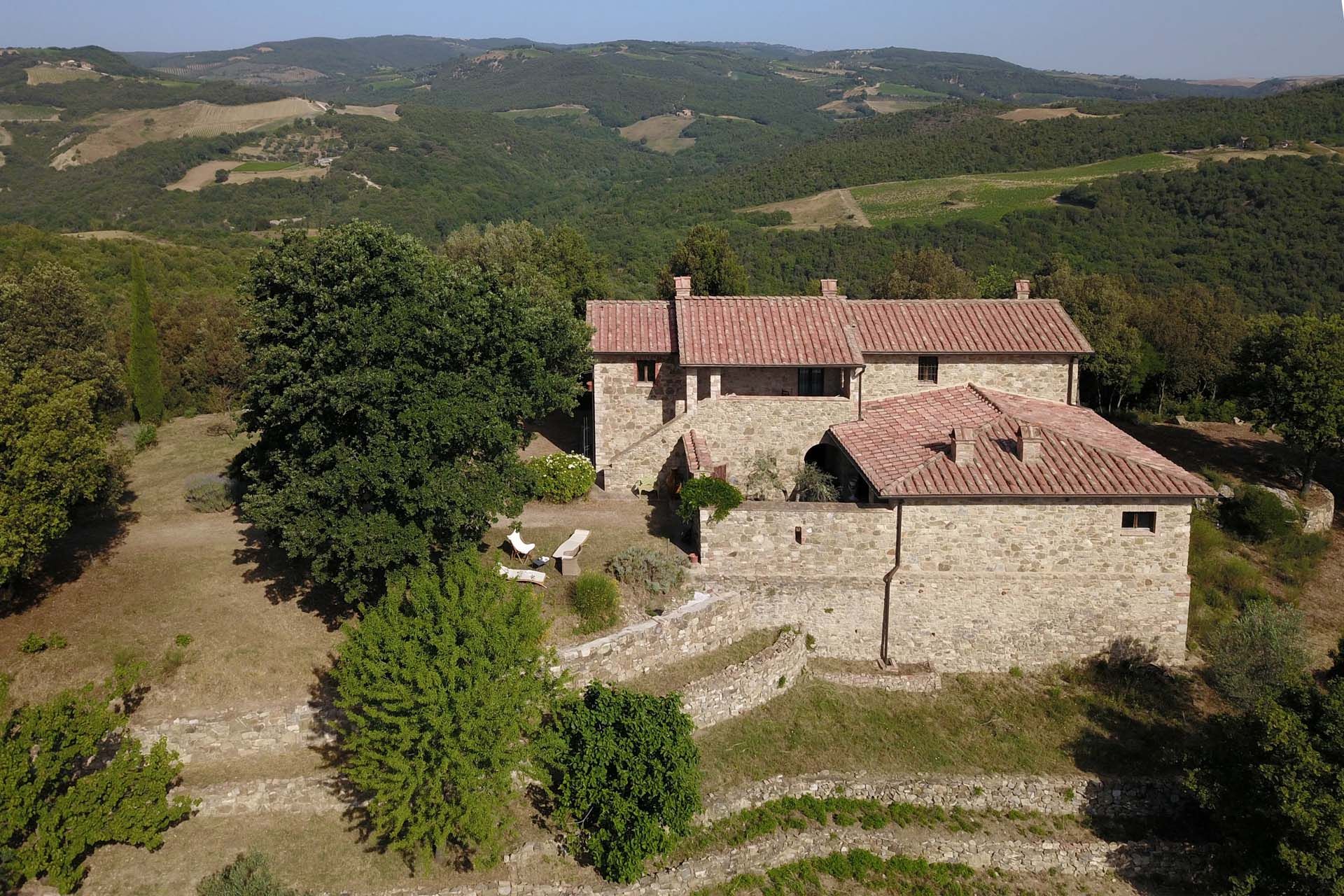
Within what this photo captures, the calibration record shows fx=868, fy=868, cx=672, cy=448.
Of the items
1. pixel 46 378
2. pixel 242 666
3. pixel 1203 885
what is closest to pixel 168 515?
pixel 46 378

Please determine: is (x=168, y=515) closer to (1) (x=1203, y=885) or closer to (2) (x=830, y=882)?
(2) (x=830, y=882)

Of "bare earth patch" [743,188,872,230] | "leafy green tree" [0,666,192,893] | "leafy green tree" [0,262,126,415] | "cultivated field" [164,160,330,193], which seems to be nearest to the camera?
"leafy green tree" [0,666,192,893]

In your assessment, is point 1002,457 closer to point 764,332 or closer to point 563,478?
point 764,332

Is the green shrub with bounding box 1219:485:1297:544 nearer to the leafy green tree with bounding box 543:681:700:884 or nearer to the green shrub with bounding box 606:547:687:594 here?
the green shrub with bounding box 606:547:687:594

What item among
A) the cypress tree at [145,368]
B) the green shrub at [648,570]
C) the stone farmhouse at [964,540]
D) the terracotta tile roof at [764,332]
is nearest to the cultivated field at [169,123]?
the cypress tree at [145,368]

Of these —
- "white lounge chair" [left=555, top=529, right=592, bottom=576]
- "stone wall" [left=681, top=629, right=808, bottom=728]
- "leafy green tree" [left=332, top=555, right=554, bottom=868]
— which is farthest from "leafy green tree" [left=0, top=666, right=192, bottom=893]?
"stone wall" [left=681, top=629, right=808, bottom=728]

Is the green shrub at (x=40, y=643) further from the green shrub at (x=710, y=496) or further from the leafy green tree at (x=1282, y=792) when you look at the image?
the leafy green tree at (x=1282, y=792)
